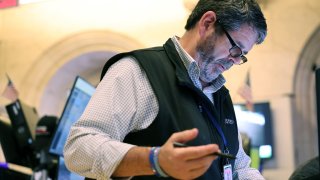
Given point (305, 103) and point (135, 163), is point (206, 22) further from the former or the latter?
point (305, 103)

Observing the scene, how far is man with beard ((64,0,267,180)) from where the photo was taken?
1173 mm

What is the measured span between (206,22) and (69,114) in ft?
4.73

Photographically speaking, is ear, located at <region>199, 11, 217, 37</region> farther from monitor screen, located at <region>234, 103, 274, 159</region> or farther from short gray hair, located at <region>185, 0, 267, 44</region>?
monitor screen, located at <region>234, 103, 274, 159</region>

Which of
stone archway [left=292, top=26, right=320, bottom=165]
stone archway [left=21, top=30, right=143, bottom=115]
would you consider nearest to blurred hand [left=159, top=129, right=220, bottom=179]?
stone archway [left=292, top=26, right=320, bottom=165]

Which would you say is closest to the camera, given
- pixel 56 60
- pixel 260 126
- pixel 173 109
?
pixel 173 109

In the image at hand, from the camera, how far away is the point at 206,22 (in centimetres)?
170

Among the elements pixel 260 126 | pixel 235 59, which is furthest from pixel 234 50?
pixel 260 126

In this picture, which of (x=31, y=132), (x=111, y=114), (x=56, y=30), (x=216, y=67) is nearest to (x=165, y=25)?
(x=56, y=30)

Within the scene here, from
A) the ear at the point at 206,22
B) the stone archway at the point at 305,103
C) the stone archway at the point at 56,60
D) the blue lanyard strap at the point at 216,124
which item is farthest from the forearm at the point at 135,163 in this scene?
the stone archway at the point at 56,60

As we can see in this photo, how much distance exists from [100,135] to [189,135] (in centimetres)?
33

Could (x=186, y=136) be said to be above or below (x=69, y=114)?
above

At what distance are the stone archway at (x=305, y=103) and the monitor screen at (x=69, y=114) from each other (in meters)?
3.11

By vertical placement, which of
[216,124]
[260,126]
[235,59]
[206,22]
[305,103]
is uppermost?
[206,22]

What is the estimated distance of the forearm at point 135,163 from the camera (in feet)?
3.86
